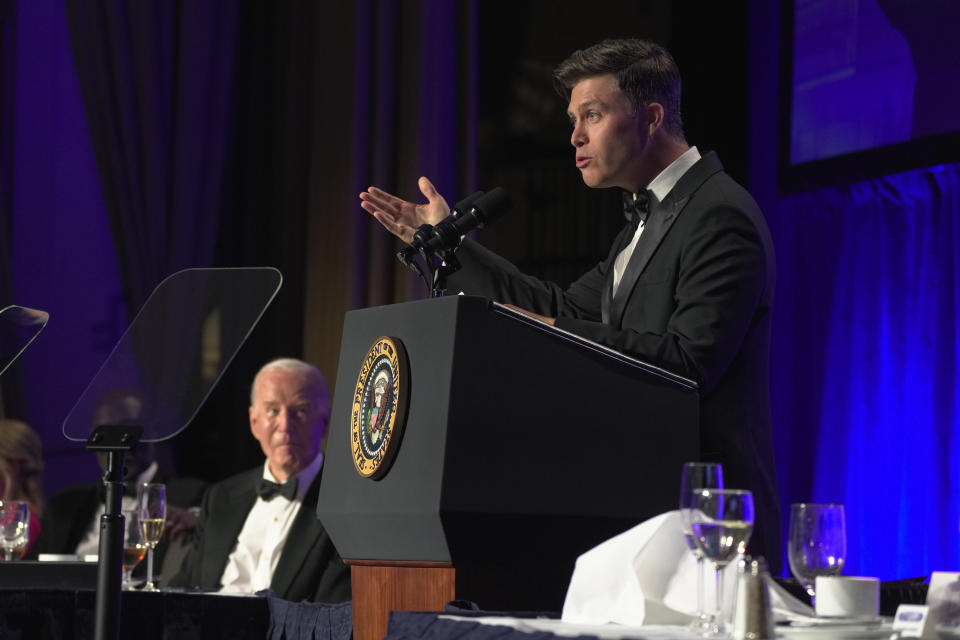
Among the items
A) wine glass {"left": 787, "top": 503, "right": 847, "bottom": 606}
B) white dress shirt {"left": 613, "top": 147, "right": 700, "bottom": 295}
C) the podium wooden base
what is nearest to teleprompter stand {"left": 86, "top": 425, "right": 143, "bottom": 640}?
the podium wooden base

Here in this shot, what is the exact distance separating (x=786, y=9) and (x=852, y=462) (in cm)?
158

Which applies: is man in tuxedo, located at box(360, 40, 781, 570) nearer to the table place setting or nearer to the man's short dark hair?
the man's short dark hair

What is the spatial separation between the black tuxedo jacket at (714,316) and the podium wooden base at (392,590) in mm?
396

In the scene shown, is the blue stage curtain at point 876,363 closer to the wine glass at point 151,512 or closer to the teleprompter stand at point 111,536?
the wine glass at point 151,512

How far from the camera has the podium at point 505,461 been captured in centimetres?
194

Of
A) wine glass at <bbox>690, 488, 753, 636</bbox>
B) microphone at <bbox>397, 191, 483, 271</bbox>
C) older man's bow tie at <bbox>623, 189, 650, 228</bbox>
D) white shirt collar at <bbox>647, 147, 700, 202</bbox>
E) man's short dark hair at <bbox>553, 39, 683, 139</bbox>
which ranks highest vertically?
man's short dark hair at <bbox>553, 39, 683, 139</bbox>

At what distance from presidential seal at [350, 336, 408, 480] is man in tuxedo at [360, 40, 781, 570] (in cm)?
23

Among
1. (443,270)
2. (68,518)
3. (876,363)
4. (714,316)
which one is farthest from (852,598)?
(68,518)

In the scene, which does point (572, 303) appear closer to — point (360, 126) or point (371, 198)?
point (371, 198)

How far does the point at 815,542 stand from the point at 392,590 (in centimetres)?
65

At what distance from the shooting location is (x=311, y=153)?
5.98m

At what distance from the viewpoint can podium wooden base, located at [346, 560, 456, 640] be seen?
77.5 inches

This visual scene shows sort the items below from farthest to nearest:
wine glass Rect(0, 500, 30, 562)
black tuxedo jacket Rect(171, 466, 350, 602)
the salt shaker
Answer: black tuxedo jacket Rect(171, 466, 350, 602) < wine glass Rect(0, 500, 30, 562) < the salt shaker

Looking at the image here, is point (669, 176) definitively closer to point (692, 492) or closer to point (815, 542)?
point (815, 542)
